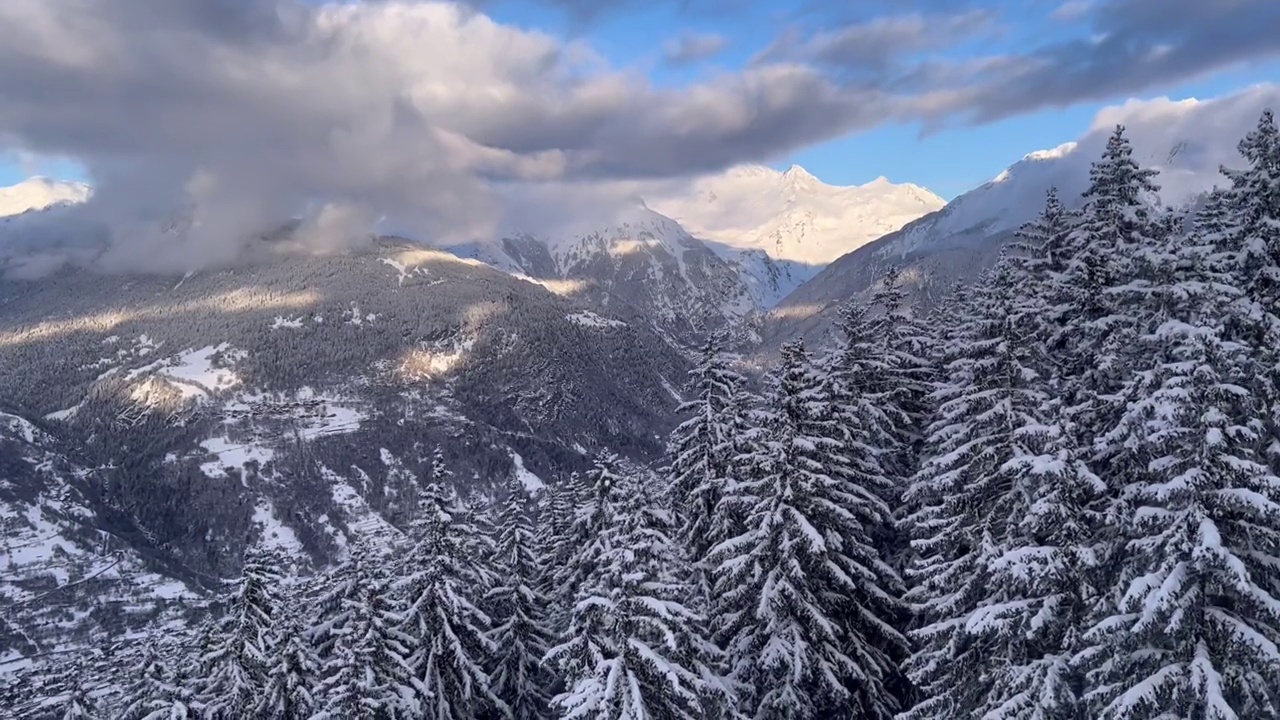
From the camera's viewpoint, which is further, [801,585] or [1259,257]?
[801,585]

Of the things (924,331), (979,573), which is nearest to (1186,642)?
(979,573)

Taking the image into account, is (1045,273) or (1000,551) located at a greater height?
(1045,273)

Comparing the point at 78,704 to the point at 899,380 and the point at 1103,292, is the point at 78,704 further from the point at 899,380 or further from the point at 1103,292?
the point at 1103,292

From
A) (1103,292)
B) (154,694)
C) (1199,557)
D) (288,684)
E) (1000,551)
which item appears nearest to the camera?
(1199,557)

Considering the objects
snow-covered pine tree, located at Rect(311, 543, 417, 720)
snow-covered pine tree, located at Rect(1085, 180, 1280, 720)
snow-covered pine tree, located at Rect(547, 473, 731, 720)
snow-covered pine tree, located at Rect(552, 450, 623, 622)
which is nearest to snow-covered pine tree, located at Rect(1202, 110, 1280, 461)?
snow-covered pine tree, located at Rect(1085, 180, 1280, 720)

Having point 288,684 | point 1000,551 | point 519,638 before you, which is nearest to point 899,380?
point 1000,551

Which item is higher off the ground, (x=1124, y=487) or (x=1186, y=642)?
(x=1124, y=487)

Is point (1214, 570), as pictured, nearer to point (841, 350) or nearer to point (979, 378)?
point (979, 378)

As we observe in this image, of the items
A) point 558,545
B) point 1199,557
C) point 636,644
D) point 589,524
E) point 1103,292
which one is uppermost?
point 1103,292
